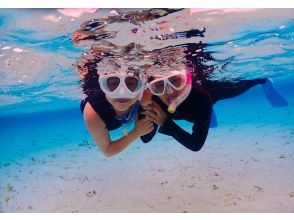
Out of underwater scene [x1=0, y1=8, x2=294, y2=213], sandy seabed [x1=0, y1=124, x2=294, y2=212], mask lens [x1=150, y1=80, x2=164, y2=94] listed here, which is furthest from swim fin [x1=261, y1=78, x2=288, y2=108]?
mask lens [x1=150, y1=80, x2=164, y2=94]

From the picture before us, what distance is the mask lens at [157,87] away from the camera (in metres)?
6.48

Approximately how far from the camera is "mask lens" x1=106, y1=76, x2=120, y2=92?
6180 mm

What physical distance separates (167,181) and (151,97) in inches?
173

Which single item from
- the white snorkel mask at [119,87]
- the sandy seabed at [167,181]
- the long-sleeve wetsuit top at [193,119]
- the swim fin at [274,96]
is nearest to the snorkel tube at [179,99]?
the long-sleeve wetsuit top at [193,119]

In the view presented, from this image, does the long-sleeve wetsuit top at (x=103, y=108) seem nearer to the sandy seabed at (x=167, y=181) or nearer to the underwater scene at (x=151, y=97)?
the underwater scene at (x=151, y=97)

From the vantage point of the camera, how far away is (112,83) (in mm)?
6227

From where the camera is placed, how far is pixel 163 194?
8477 mm

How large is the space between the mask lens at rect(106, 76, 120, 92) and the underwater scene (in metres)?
0.02

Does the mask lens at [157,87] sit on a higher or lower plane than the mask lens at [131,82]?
lower

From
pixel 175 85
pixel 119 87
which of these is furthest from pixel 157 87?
pixel 119 87

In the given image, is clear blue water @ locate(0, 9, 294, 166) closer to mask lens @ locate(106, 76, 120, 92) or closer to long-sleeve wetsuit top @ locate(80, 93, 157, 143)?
mask lens @ locate(106, 76, 120, 92)

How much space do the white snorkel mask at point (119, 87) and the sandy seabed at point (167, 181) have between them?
3.03 metres
